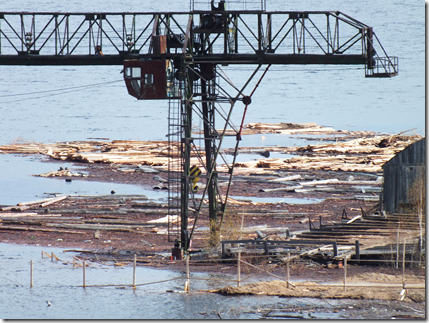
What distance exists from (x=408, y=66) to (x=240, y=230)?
12153cm

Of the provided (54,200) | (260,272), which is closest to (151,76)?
(260,272)

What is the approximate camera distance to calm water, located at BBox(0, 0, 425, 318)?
23.1 metres

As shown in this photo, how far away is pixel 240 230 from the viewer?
31375 millimetres

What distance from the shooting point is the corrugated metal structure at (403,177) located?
32000mm

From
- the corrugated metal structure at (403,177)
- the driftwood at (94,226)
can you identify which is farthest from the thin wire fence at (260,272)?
the corrugated metal structure at (403,177)

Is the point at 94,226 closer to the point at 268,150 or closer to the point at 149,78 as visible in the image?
the point at 149,78

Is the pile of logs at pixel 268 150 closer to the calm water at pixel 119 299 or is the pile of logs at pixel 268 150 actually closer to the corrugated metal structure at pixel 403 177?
the corrugated metal structure at pixel 403 177

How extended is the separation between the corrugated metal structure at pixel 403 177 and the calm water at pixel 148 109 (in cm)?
480

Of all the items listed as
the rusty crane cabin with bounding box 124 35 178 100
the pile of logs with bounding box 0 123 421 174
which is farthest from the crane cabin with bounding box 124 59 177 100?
the pile of logs with bounding box 0 123 421 174

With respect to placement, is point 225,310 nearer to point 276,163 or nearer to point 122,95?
point 276,163

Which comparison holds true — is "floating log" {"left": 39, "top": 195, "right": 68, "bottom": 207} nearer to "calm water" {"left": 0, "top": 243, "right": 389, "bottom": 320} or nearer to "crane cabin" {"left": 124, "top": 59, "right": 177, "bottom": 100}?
"calm water" {"left": 0, "top": 243, "right": 389, "bottom": 320}

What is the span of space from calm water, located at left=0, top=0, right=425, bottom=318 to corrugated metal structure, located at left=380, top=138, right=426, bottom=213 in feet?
15.7

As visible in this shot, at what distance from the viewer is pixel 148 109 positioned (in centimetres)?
13162

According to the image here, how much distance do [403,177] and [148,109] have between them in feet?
334
